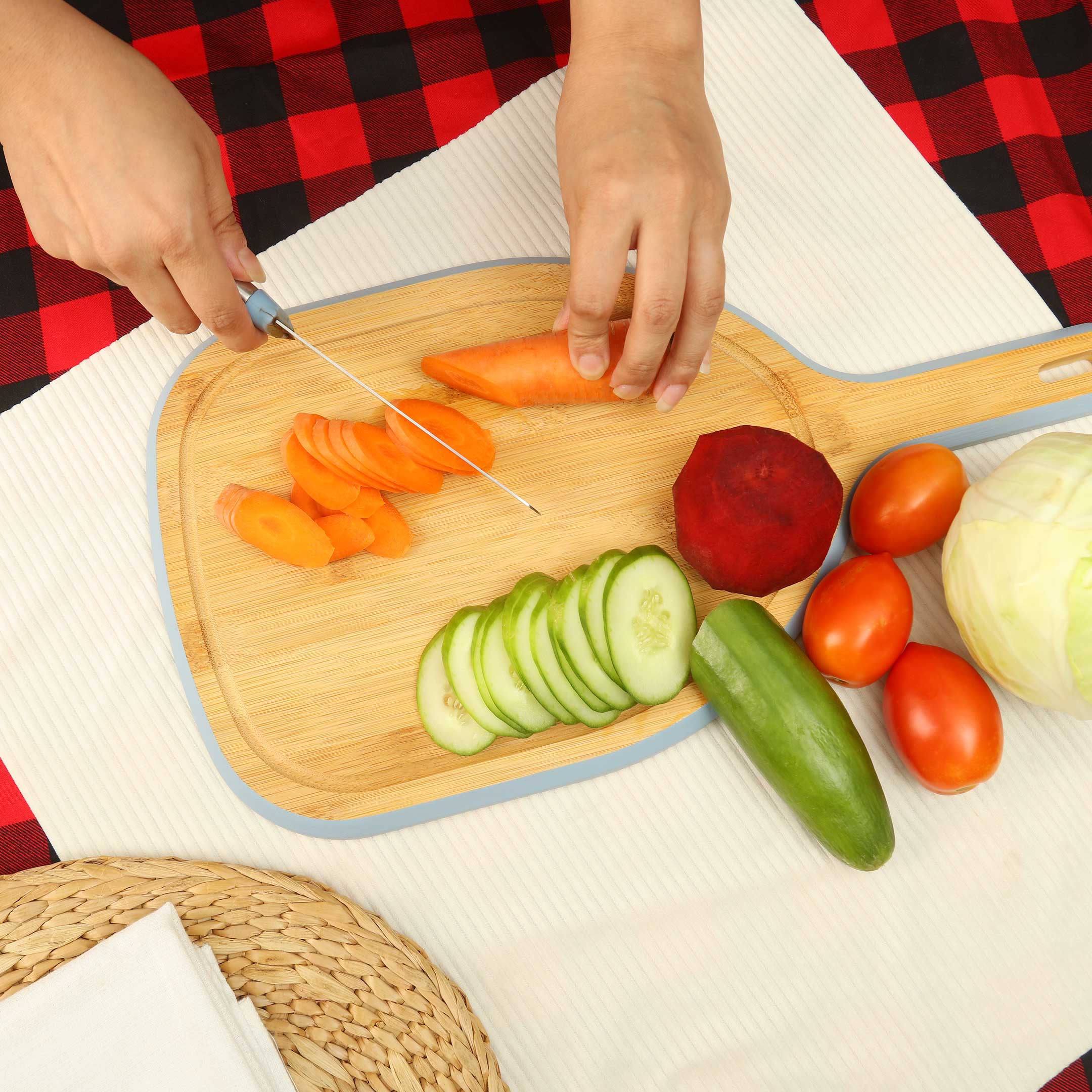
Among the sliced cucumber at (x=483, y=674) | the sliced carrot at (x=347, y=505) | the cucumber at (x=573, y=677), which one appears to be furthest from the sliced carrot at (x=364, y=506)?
the cucumber at (x=573, y=677)

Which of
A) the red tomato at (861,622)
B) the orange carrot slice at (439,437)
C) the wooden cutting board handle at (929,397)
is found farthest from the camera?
the wooden cutting board handle at (929,397)

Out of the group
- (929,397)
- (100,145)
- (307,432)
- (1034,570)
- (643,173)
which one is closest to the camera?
(100,145)

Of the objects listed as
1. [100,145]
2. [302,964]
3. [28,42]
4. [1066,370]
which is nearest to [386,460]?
[100,145]

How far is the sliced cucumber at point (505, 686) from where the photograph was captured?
1621mm

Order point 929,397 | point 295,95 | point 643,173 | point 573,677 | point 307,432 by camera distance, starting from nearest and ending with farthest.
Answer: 1. point 643,173
2. point 573,677
3. point 307,432
4. point 929,397
5. point 295,95

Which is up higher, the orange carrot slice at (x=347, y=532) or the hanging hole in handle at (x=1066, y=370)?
the orange carrot slice at (x=347, y=532)

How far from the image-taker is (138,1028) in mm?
1450

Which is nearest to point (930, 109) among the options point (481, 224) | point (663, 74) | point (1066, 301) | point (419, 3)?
point (1066, 301)

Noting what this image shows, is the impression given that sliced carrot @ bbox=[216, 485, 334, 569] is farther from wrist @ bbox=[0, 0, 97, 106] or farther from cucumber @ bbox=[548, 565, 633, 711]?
wrist @ bbox=[0, 0, 97, 106]

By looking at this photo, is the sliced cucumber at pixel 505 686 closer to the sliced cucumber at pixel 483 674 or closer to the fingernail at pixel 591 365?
the sliced cucumber at pixel 483 674

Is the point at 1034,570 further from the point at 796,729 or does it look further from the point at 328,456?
the point at 328,456

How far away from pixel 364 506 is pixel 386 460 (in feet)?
0.36

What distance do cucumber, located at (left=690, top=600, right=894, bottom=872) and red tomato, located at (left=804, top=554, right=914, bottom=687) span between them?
0.05m

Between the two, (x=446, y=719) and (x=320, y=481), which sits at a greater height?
(x=320, y=481)
